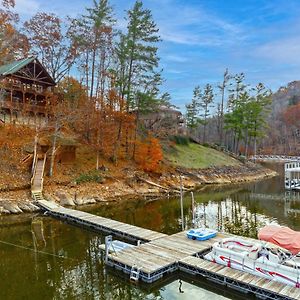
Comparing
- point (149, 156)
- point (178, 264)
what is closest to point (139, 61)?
point (149, 156)

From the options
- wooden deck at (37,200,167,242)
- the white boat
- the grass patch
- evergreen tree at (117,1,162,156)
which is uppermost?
evergreen tree at (117,1,162,156)

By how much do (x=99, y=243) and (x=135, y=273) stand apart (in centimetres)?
535

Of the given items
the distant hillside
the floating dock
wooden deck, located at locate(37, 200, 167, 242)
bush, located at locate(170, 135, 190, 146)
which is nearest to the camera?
the floating dock

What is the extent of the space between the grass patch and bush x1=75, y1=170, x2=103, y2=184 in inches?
541

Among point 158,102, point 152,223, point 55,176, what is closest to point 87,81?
point 158,102

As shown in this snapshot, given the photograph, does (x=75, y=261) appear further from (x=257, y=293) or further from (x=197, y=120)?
(x=197, y=120)

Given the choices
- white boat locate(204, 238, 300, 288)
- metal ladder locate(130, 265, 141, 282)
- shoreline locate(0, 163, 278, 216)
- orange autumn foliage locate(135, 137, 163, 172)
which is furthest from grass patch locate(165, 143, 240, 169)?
metal ladder locate(130, 265, 141, 282)

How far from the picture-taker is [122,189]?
103 feet

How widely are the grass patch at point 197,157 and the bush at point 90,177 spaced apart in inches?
541

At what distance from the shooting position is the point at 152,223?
72.8 ft

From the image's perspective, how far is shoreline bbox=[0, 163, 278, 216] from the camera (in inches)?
970

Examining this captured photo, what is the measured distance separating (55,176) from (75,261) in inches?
616

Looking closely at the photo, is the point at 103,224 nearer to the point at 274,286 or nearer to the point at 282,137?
the point at 274,286

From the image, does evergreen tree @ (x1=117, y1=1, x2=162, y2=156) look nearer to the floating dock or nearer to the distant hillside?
the floating dock
